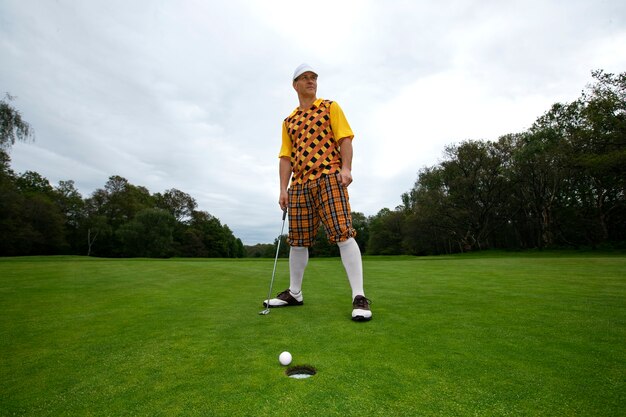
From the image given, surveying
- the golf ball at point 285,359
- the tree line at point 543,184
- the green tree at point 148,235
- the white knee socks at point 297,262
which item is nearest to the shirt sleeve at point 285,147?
the white knee socks at point 297,262

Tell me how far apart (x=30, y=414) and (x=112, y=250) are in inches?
2415

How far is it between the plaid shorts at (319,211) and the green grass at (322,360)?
2.83 ft

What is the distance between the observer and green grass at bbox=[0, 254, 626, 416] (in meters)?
1.35

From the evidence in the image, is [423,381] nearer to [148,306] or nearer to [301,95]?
[148,306]

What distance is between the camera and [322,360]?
180 centimetres

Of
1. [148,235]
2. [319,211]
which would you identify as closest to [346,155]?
[319,211]

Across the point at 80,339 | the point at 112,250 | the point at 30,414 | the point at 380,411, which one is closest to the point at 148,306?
the point at 80,339

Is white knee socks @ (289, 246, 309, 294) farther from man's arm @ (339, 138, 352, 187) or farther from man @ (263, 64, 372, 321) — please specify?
man's arm @ (339, 138, 352, 187)

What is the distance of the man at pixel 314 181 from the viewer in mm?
3555

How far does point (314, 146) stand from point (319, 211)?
0.77 metres

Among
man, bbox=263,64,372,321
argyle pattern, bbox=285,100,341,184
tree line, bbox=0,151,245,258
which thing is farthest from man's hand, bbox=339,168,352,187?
tree line, bbox=0,151,245,258

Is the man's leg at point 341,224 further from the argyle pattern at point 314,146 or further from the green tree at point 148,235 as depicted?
the green tree at point 148,235

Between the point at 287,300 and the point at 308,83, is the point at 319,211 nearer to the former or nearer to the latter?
the point at 287,300

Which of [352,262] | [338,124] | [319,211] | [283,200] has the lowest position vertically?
[352,262]
